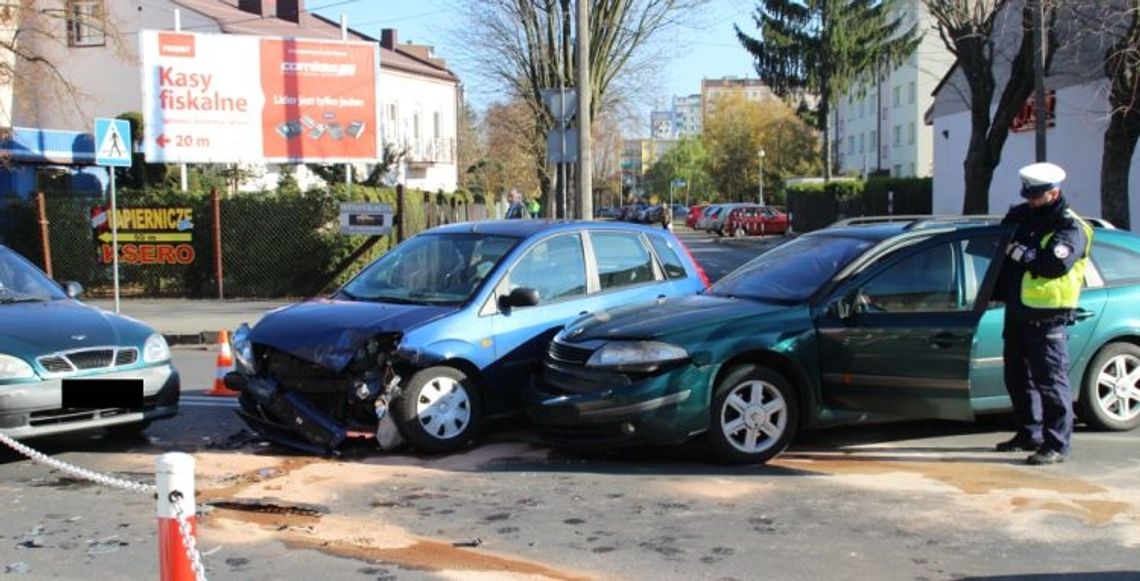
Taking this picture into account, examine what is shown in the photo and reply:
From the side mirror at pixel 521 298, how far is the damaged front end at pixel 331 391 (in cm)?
89

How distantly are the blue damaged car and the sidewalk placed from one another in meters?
6.97

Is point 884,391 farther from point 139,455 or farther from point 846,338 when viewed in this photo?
point 139,455

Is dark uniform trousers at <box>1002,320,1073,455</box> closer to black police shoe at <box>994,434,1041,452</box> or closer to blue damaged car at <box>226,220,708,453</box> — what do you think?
black police shoe at <box>994,434,1041,452</box>

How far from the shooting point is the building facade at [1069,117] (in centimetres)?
2255

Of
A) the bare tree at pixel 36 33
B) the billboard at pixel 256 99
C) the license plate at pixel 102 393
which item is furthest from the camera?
the billboard at pixel 256 99

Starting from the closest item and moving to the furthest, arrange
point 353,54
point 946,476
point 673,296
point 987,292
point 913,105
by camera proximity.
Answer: point 946,476, point 987,292, point 673,296, point 353,54, point 913,105

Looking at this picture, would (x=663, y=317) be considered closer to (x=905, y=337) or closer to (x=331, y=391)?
(x=905, y=337)

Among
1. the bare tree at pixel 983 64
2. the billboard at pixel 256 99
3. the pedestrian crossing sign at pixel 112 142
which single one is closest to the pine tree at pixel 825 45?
the bare tree at pixel 983 64

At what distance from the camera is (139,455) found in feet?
23.2

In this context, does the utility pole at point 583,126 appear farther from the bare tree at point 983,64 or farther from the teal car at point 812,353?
the teal car at point 812,353

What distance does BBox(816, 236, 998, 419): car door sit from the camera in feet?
21.2

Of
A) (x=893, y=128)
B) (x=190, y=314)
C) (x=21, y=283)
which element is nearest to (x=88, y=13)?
(x=190, y=314)

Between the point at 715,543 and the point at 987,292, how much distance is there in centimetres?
287

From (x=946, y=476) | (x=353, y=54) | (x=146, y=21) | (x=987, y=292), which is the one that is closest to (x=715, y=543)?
(x=946, y=476)
